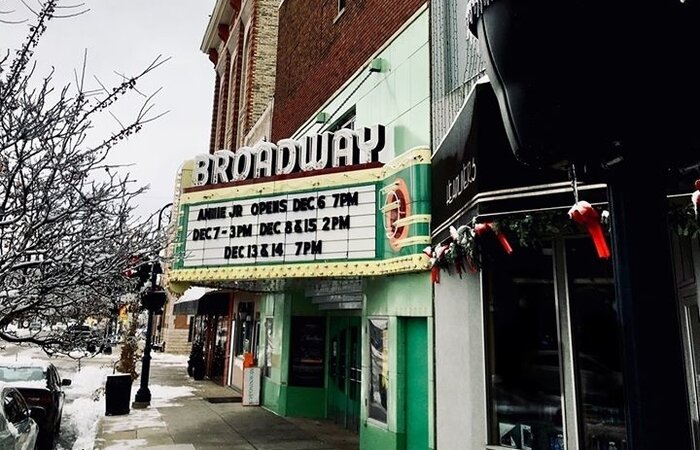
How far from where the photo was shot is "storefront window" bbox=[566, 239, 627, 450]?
5625 mm

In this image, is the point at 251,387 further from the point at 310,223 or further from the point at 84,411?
the point at 310,223

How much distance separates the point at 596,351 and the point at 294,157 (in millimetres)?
6718

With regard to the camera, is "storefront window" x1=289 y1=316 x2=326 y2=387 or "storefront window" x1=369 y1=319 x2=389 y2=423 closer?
"storefront window" x1=369 y1=319 x2=389 y2=423

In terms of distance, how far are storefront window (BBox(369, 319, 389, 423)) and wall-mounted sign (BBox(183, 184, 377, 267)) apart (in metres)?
1.45

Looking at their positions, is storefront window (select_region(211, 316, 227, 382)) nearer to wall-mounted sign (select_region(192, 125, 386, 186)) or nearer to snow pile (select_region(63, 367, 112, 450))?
snow pile (select_region(63, 367, 112, 450))

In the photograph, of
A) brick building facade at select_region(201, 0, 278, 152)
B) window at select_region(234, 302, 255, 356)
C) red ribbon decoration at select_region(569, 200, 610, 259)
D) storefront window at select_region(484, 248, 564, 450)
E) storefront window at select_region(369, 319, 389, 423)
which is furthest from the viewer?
brick building facade at select_region(201, 0, 278, 152)

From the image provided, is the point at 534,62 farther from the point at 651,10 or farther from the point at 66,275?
the point at 66,275

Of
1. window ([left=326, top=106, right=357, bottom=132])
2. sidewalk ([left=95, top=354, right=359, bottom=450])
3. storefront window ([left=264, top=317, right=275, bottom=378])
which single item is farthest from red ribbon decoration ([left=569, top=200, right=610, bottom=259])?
storefront window ([left=264, top=317, right=275, bottom=378])

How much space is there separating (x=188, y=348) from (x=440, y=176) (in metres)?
38.2

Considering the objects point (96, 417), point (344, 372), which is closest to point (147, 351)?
point (96, 417)

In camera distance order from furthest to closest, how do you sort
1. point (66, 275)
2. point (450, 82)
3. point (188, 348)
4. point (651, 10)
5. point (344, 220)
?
point (188, 348) → point (344, 220) → point (450, 82) → point (66, 275) → point (651, 10)

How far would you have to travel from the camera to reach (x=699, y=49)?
1398 mm

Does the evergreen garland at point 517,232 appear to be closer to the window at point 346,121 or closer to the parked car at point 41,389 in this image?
the window at point 346,121

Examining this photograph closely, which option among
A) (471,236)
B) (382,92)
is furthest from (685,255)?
(382,92)
